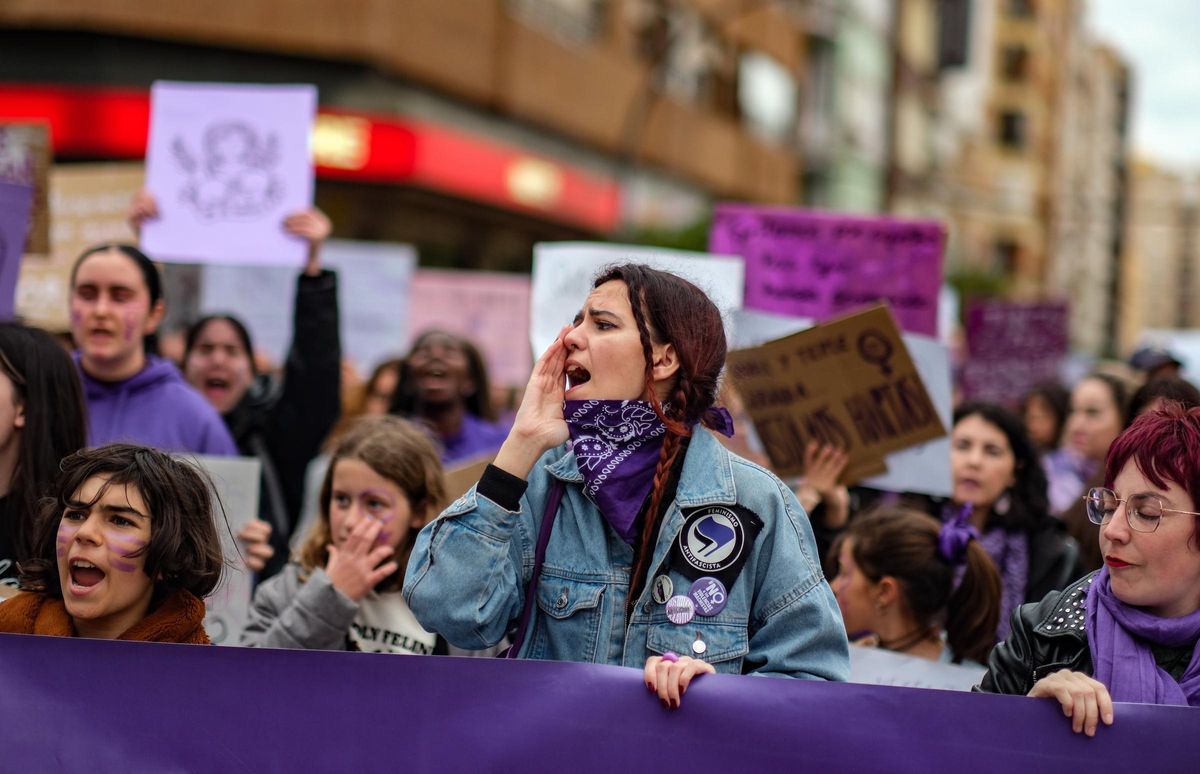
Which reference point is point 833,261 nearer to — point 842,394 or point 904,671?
point 842,394

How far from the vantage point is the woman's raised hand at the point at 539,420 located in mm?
2758

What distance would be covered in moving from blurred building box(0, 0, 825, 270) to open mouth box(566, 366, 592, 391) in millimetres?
14155

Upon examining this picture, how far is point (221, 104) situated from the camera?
6176mm

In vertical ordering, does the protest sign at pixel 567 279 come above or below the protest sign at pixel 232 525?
above

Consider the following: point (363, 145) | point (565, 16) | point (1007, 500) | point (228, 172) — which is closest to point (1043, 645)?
point (1007, 500)

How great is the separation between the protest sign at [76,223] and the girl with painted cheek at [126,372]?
2.03 meters

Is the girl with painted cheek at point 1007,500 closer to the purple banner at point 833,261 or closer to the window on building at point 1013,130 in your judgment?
the purple banner at point 833,261

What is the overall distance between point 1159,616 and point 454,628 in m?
1.23

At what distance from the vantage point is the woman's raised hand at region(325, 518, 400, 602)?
12.3 feet

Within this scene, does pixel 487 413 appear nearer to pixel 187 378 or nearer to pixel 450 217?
pixel 187 378

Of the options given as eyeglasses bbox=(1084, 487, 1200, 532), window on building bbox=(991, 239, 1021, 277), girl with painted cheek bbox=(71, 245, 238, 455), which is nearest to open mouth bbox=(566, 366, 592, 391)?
eyeglasses bbox=(1084, 487, 1200, 532)

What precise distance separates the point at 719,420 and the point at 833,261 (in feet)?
11.1

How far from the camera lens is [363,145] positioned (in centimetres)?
1723

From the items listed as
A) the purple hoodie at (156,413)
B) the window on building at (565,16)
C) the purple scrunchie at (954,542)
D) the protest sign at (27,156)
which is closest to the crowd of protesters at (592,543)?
the purple scrunchie at (954,542)
